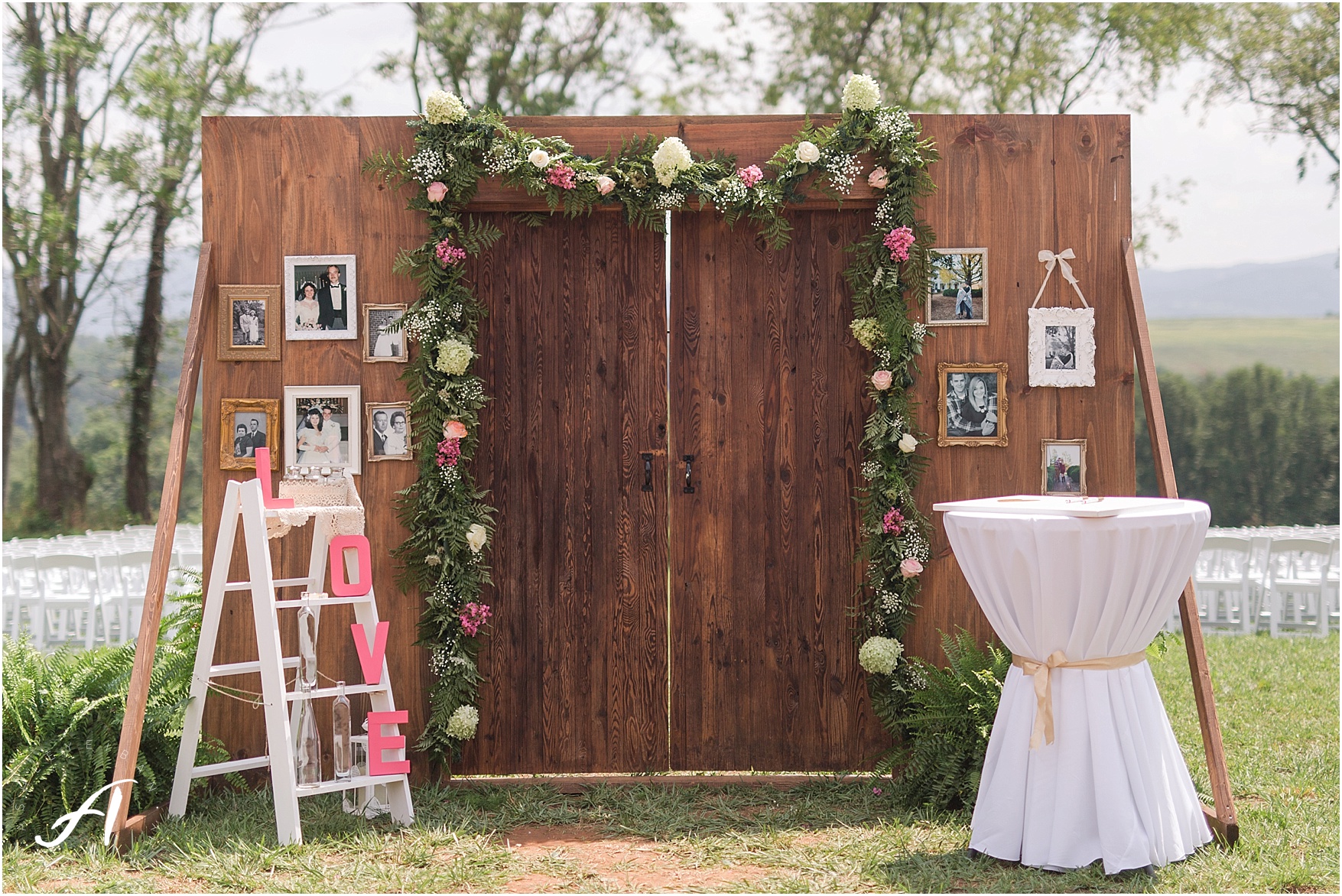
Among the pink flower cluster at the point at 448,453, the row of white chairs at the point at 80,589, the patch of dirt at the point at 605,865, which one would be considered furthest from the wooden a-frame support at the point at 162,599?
the row of white chairs at the point at 80,589

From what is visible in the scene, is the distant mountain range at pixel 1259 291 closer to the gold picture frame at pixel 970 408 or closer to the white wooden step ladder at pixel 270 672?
the gold picture frame at pixel 970 408

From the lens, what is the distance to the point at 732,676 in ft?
14.1

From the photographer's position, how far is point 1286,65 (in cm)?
1288

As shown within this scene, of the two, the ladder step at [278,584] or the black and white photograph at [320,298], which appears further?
the black and white photograph at [320,298]

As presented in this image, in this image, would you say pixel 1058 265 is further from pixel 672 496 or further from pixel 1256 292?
pixel 1256 292

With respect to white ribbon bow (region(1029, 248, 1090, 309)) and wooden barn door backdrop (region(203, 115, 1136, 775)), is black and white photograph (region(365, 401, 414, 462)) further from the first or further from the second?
white ribbon bow (region(1029, 248, 1090, 309))

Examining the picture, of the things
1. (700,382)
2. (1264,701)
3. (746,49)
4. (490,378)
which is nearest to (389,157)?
(490,378)

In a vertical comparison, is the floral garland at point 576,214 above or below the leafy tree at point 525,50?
below

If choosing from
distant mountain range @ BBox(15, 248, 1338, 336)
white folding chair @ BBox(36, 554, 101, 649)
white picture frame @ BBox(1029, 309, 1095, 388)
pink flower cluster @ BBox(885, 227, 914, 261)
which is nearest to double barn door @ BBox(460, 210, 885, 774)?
pink flower cluster @ BBox(885, 227, 914, 261)

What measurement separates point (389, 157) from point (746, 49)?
11045 mm

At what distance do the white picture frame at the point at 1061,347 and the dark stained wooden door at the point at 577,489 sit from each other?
4.89 ft

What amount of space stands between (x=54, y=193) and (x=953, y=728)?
13.8 m

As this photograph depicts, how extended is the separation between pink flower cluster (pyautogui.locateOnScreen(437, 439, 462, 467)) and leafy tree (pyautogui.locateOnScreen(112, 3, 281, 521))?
36.2 feet

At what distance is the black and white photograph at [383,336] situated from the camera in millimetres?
4152
